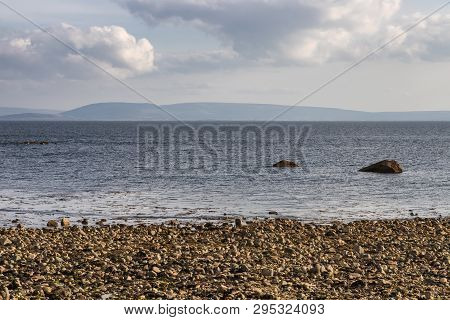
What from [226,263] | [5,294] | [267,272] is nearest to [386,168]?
[226,263]

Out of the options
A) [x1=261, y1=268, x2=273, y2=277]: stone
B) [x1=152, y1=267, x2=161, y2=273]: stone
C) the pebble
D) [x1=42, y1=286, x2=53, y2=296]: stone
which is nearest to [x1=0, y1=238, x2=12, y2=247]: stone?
the pebble

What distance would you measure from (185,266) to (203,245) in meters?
3.97

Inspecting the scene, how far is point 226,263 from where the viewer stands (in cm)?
1599

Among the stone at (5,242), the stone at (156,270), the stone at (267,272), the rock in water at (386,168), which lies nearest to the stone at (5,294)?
the stone at (156,270)

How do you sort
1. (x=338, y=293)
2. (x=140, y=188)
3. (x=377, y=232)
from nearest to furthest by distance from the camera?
(x=338, y=293)
(x=377, y=232)
(x=140, y=188)

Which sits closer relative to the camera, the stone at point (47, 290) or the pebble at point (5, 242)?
the stone at point (47, 290)

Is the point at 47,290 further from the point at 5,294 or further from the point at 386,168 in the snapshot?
the point at 386,168

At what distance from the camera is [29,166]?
61.0m

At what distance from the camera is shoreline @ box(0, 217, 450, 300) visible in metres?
13.2

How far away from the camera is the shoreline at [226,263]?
13.2 metres

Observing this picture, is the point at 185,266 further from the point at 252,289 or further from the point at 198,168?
the point at 198,168

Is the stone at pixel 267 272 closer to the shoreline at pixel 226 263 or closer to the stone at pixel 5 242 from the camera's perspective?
the shoreline at pixel 226 263

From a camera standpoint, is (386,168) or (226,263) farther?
(386,168)

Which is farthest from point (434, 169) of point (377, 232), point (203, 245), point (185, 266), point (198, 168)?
point (185, 266)
